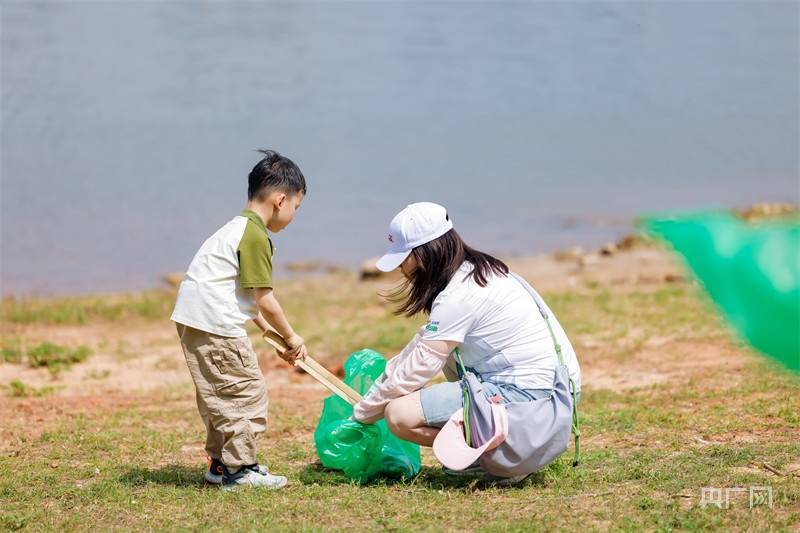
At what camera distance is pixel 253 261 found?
486cm

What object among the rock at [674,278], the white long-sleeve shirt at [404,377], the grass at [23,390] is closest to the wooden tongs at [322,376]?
the white long-sleeve shirt at [404,377]

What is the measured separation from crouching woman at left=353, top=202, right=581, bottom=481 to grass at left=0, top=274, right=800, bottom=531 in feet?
1.36

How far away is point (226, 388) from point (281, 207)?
0.86 meters

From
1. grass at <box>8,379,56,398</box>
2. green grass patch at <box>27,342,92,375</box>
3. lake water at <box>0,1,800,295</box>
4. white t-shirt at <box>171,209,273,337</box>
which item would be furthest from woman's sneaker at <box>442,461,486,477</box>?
lake water at <box>0,1,800,295</box>

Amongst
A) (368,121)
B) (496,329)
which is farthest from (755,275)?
(368,121)

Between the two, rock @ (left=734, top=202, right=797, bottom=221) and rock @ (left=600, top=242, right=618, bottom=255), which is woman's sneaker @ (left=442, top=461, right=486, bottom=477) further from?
rock @ (left=734, top=202, right=797, bottom=221)

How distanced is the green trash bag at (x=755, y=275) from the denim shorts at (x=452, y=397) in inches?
45.1

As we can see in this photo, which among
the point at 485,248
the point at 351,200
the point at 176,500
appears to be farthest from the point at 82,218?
the point at 176,500

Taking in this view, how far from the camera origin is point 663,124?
2089 centimetres

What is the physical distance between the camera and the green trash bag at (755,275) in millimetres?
3568

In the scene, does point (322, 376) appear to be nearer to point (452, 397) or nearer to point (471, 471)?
point (452, 397)

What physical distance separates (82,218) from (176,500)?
10.7 metres

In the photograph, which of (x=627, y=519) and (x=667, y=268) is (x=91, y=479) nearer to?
(x=627, y=519)

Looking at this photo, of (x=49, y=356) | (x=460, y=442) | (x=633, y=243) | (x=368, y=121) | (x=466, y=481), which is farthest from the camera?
(x=368, y=121)
